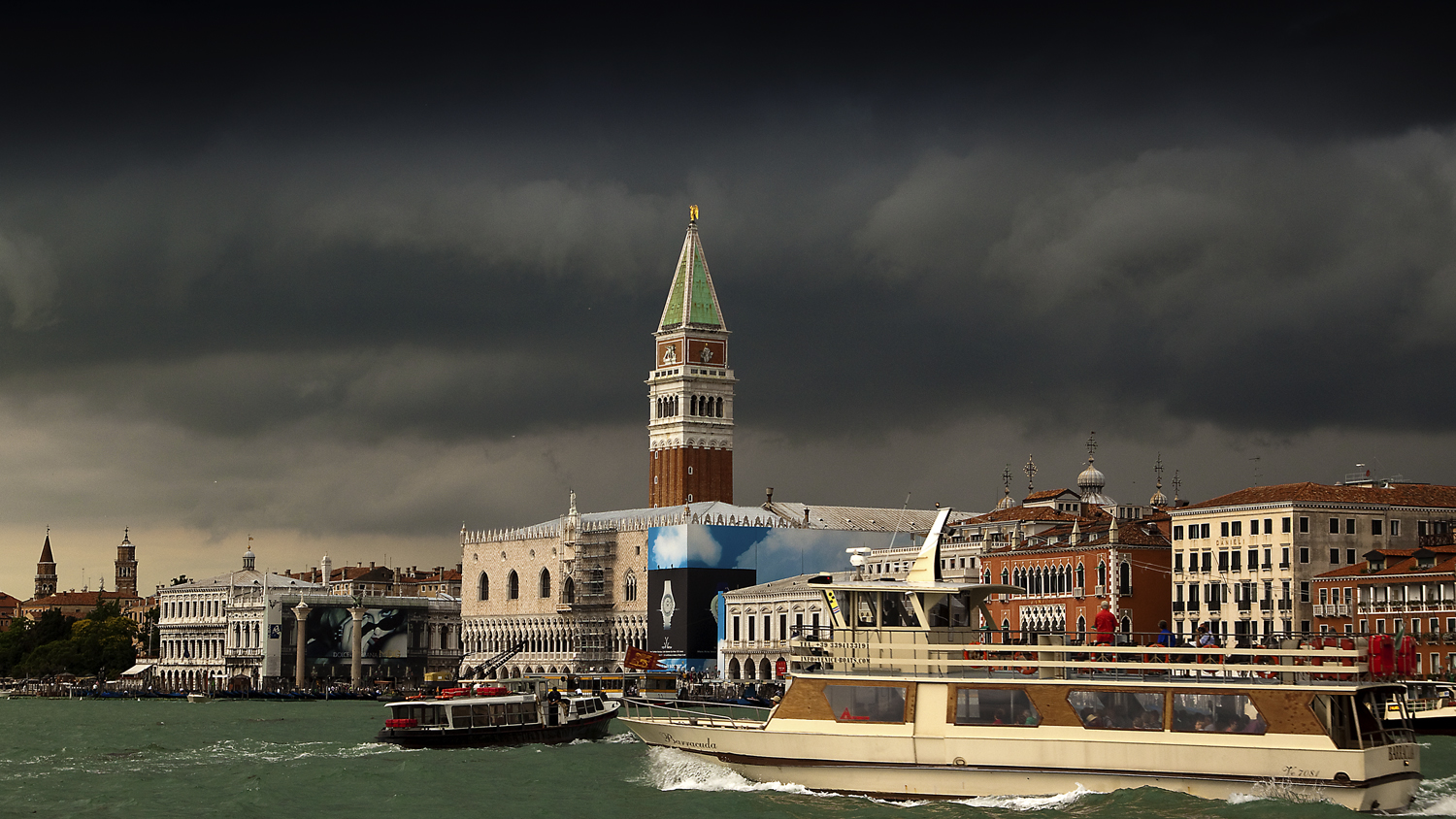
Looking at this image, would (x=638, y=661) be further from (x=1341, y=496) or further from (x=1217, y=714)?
(x=1217, y=714)

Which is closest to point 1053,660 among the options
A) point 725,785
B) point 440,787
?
point 725,785

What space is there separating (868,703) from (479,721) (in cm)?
2358

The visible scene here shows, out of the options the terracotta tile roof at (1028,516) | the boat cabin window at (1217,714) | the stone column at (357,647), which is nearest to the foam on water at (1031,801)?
the boat cabin window at (1217,714)

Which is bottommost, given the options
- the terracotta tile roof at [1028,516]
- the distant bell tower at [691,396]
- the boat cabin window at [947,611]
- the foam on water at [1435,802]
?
the foam on water at [1435,802]

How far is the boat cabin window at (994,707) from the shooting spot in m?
36.0

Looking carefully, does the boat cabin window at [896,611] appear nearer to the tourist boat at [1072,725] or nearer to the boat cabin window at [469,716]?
the tourist boat at [1072,725]

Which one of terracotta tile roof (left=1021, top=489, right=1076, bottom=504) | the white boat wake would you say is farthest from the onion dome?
the white boat wake

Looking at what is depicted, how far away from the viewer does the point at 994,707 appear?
36.3 meters

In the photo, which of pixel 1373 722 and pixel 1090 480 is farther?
pixel 1090 480

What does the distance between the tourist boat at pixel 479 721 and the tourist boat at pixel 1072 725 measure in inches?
793

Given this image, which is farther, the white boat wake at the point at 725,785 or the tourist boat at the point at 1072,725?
the white boat wake at the point at 725,785

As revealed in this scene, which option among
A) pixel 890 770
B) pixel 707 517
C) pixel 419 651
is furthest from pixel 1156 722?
pixel 419 651

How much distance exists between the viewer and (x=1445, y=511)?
86000mm

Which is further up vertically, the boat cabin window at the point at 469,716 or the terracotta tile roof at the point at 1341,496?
the terracotta tile roof at the point at 1341,496
